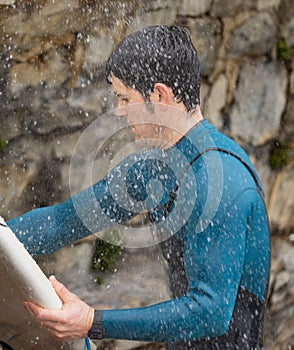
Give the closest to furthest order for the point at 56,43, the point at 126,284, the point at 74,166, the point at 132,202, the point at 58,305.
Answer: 1. the point at 58,305
2. the point at 132,202
3. the point at 56,43
4. the point at 74,166
5. the point at 126,284

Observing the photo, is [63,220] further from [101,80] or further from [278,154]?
[278,154]

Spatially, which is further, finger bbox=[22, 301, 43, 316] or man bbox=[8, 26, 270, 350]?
man bbox=[8, 26, 270, 350]

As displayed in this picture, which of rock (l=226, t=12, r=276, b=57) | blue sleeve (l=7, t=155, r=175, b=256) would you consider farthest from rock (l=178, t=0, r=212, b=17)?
blue sleeve (l=7, t=155, r=175, b=256)

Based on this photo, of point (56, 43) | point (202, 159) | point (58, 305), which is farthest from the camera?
point (56, 43)

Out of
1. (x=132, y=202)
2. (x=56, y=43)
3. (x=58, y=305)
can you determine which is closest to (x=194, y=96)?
(x=132, y=202)

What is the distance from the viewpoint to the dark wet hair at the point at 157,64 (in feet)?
6.70

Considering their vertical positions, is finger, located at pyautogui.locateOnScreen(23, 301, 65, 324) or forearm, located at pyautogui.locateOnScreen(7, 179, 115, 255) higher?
finger, located at pyautogui.locateOnScreen(23, 301, 65, 324)

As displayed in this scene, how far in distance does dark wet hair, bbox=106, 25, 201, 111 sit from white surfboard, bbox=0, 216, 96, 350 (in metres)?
0.56

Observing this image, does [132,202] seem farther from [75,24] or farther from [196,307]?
[75,24]

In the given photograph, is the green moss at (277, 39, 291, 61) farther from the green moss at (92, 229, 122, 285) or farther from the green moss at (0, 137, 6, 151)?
the green moss at (0, 137, 6, 151)

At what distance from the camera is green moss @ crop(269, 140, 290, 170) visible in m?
4.01

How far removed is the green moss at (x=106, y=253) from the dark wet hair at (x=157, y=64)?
4.82 ft

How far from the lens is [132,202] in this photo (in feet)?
7.76

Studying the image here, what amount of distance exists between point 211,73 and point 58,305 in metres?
2.06
